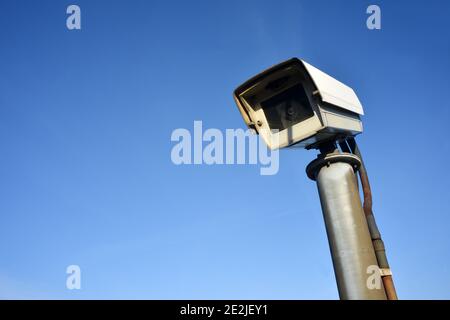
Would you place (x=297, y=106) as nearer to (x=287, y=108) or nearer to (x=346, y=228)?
(x=287, y=108)

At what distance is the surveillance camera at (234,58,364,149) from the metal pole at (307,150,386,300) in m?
0.60

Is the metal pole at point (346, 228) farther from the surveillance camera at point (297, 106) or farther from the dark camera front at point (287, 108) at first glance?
the dark camera front at point (287, 108)

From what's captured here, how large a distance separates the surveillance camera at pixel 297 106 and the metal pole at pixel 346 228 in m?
Answer: 0.60

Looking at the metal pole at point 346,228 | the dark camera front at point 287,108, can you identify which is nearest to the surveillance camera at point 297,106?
the dark camera front at point 287,108

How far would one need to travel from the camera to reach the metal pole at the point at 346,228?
5789 mm

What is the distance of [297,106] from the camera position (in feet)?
23.9

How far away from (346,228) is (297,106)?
2.66 metres

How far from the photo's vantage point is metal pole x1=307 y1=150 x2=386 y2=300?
579 centimetres

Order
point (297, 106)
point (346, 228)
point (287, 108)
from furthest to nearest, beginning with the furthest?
1. point (287, 108)
2. point (297, 106)
3. point (346, 228)

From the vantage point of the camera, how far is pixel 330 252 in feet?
20.4

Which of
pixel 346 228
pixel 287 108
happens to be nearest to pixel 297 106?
pixel 287 108

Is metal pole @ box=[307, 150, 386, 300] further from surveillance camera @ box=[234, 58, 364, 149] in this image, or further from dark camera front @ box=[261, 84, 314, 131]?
dark camera front @ box=[261, 84, 314, 131]
